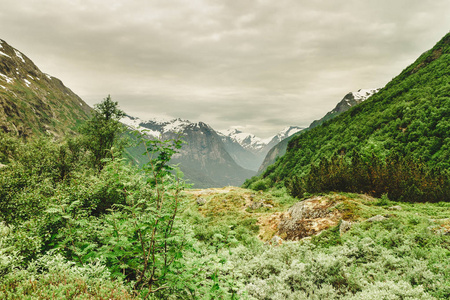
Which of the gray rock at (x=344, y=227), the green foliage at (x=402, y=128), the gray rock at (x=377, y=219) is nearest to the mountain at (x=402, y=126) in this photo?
the green foliage at (x=402, y=128)

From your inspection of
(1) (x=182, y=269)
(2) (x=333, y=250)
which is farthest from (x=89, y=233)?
(2) (x=333, y=250)

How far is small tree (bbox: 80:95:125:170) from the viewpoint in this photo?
1126 inches

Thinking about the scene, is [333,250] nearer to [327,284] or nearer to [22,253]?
[327,284]

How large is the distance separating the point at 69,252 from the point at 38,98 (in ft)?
839

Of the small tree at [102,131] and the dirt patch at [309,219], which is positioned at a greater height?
the small tree at [102,131]

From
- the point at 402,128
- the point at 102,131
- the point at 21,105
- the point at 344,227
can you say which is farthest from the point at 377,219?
the point at 21,105

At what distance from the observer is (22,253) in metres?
5.04

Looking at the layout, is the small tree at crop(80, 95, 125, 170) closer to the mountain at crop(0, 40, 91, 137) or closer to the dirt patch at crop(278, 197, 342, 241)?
the dirt patch at crop(278, 197, 342, 241)

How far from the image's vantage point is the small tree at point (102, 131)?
93.8 ft

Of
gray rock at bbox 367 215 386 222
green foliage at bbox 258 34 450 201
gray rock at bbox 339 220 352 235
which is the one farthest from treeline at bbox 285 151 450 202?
gray rock at bbox 339 220 352 235

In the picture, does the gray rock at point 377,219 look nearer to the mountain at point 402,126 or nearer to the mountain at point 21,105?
the mountain at point 402,126

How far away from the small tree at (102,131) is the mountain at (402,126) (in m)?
42.2

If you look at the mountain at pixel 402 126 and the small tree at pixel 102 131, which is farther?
the mountain at pixel 402 126

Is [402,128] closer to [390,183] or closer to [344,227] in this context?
[390,183]
